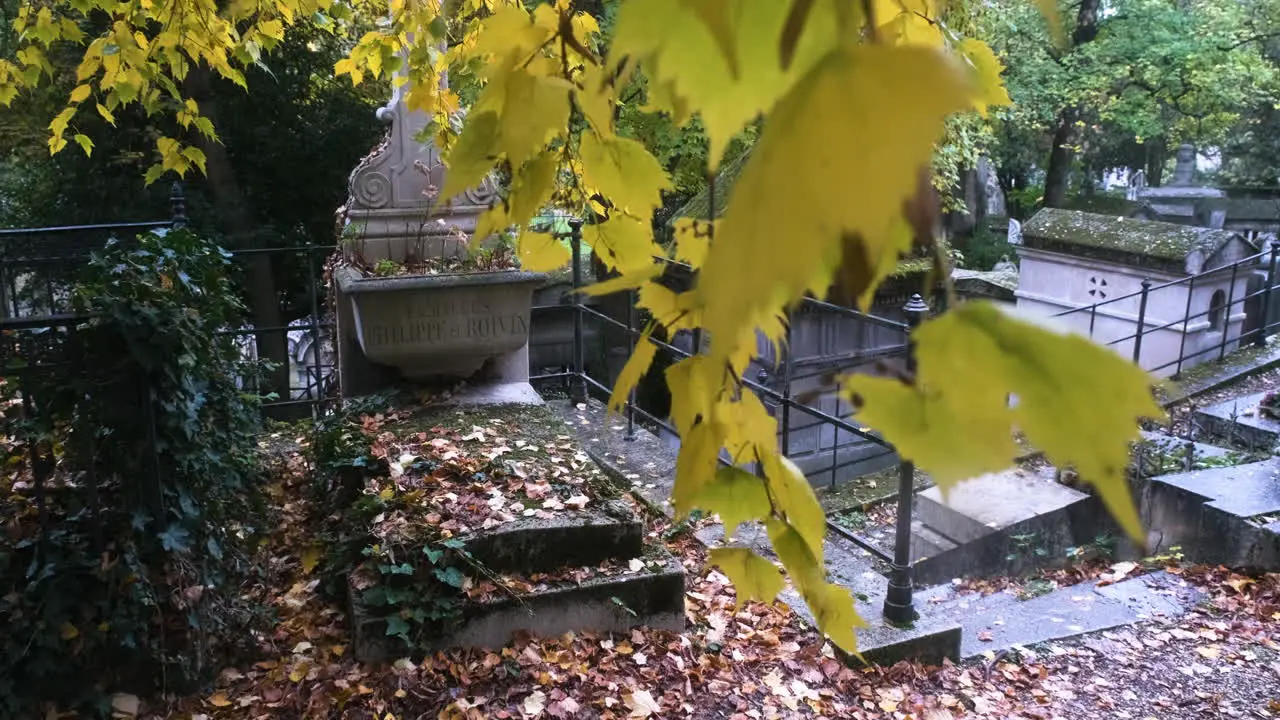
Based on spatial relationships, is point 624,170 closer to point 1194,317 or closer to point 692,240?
point 692,240

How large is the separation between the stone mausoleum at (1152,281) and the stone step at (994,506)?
2.54 metres

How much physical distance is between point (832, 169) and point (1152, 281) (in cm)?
943

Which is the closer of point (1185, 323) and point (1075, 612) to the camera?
point (1075, 612)

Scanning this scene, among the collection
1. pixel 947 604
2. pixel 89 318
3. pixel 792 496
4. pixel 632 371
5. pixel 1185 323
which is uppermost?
pixel 632 371

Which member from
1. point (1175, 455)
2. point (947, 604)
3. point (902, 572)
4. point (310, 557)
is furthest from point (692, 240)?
point (1175, 455)

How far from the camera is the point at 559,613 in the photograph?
3.56 meters

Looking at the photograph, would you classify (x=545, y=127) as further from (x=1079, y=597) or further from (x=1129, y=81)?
(x=1129, y=81)

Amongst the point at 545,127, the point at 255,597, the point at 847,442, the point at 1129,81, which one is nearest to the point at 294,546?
the point at 255,597

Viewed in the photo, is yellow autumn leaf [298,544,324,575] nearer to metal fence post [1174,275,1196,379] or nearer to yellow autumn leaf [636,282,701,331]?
yellow autumn leaf [636,282,701,331]

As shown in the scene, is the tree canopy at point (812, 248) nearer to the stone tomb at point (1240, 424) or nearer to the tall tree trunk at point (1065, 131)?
the stone tomb at point (1240, 424)

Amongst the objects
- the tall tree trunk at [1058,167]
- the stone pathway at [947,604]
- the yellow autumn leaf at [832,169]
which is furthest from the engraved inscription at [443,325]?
the tall tree trunk at [1058,167]

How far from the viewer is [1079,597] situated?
193 inches

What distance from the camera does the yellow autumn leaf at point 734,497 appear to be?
3.45 feet

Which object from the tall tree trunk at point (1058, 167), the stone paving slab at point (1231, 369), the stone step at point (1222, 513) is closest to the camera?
the stone step at point (1222, 513)
